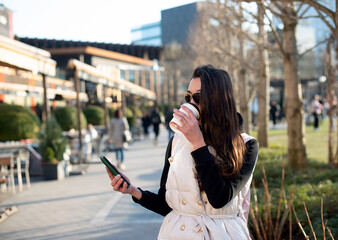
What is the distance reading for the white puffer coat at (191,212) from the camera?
196cm

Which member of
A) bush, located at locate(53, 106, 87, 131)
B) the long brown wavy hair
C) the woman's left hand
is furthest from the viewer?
bush, located at locate(53, 106, 87, 131)

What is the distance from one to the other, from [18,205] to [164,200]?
21.1 ft

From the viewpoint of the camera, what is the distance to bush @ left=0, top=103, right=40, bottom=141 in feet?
43.3

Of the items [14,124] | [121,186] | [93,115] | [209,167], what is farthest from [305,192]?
[93,115]

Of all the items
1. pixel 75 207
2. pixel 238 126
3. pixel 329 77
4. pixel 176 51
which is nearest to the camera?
pixel 238 126

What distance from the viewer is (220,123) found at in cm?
200

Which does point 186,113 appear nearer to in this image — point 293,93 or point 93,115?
point 293,93

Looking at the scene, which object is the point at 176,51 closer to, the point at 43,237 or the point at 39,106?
the point at 39,106

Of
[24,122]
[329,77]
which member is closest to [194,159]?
[329,77]

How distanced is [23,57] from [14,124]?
5.15 m

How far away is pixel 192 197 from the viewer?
2.00m

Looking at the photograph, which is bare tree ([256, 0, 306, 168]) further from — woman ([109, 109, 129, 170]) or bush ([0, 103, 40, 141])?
bush ([0, 103, 40, 141])

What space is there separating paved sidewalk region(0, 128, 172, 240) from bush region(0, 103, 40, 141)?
2.83 meters

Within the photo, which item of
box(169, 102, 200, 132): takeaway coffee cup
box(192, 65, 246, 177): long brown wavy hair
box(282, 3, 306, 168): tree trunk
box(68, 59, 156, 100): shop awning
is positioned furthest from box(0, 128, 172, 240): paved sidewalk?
box(68, 59, 156, 100): shop awning
